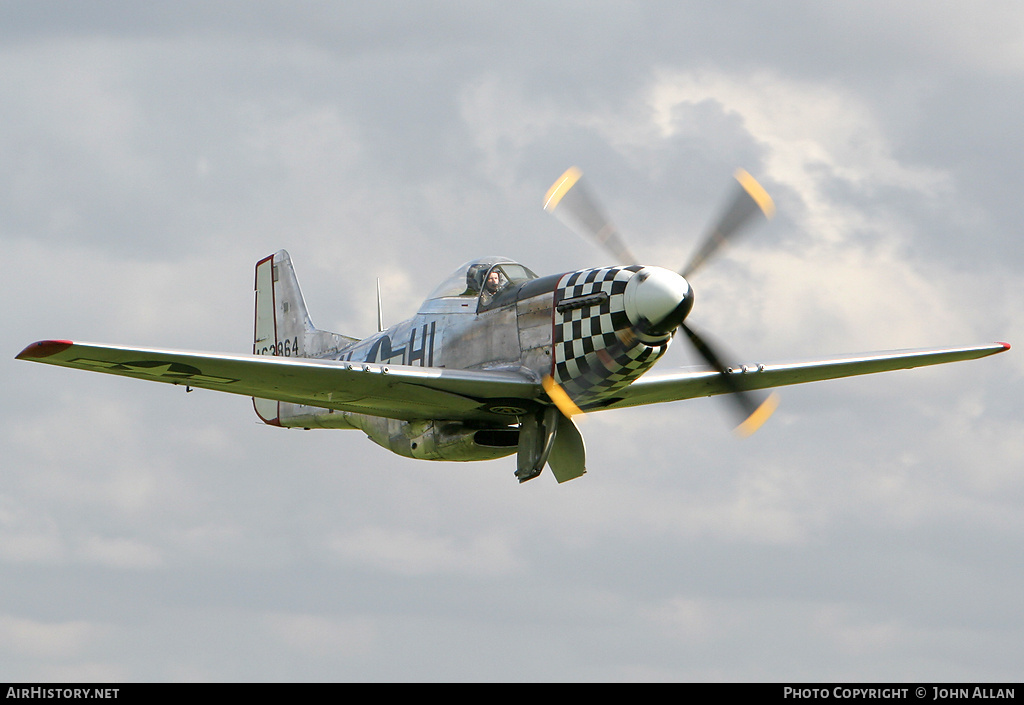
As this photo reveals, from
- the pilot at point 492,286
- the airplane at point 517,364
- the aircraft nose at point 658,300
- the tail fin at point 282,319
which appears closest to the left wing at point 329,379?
the airplane at point 517,364

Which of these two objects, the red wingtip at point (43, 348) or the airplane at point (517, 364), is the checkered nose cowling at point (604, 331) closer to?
the airplane at point (517, 364)

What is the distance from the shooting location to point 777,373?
2219 cm

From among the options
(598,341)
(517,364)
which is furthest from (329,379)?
(598,341)

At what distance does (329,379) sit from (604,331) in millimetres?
4223

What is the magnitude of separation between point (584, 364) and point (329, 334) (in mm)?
9426

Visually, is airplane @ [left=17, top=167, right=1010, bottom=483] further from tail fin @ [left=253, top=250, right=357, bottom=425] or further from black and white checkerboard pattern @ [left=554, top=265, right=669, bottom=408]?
tail fin @ [left=253, top=250, right=357, bottom=425]

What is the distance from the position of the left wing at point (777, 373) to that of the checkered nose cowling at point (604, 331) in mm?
2013

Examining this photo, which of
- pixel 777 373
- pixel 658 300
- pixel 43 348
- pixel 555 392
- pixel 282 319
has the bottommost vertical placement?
pixel 43 348

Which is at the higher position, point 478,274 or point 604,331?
point 478,274

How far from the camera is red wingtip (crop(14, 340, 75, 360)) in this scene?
1620 centimetres

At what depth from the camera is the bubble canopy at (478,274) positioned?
20.1 meters

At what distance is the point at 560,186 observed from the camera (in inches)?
776

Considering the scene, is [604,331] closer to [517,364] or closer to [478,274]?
Result: [517,364]
